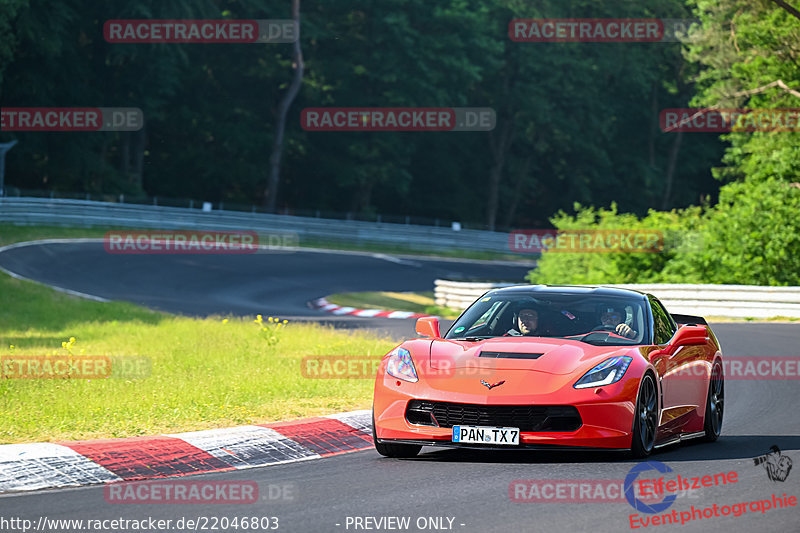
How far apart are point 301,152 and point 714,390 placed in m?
60.3

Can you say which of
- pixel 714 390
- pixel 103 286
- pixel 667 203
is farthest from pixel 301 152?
pixel 714 390

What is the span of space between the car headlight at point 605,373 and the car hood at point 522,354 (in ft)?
0.19

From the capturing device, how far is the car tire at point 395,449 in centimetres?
864

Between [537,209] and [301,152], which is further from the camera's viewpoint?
[537,209]

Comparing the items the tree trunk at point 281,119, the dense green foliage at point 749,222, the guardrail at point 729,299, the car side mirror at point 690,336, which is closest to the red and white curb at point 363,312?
the dense green foliage at point 749,222

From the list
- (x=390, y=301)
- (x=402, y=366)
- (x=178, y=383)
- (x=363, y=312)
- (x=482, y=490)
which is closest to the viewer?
(x=482, y=490)

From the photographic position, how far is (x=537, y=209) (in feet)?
271

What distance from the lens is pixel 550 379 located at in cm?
827

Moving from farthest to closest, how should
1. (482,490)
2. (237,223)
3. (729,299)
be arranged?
1. (237,223)
2. (729,299)
3. (482,490)

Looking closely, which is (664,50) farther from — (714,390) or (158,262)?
(714,390)

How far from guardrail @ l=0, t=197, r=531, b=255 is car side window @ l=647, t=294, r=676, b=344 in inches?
1409

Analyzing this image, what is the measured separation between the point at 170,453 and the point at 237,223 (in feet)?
147

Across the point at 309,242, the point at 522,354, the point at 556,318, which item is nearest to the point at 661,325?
the point at 556,318

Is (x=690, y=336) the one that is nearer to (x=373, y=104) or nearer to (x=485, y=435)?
(x=485, y=435)
